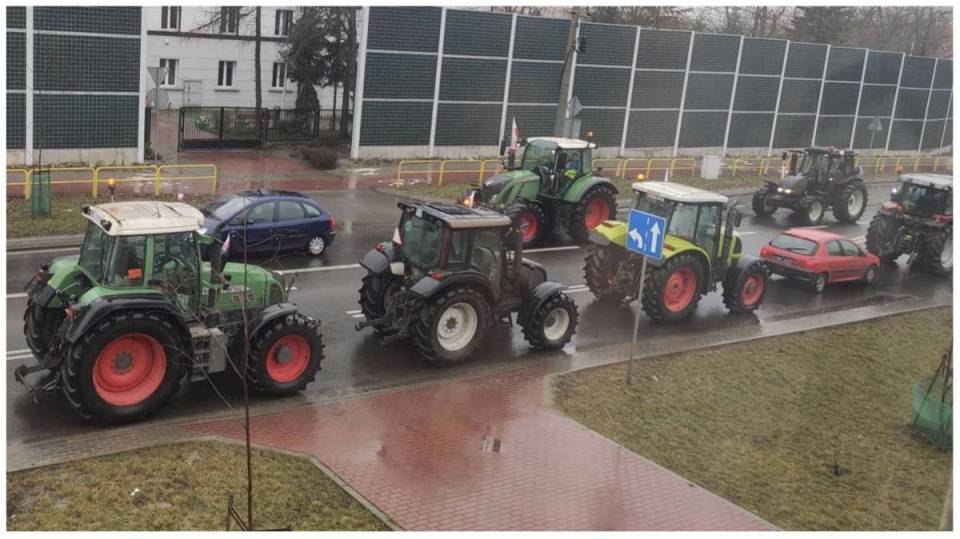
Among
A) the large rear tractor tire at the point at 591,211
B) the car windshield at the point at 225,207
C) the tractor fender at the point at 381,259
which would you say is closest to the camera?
the tractor fender at the point at 381,259

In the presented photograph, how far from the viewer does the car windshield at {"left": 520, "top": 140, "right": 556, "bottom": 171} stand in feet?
74.0

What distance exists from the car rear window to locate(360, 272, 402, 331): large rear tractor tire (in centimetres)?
951

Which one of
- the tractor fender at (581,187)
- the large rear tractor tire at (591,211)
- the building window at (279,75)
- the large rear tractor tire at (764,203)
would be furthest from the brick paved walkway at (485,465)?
the building window at (279,75)

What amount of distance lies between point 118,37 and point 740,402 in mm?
20042

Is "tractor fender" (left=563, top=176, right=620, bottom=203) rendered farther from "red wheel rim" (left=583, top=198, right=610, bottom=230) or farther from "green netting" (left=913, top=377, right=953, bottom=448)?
"green netting" (left=913, top=377, right=953, bottom=448)

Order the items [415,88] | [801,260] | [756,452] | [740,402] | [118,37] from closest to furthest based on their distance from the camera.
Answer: [756,452]
[740,402]
[801,260]
[118,37]
[415,88]

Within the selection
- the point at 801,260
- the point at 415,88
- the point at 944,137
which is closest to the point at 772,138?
the point at 944,137

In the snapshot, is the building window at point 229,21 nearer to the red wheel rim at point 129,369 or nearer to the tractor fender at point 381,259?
the tractor fender at point 381,259

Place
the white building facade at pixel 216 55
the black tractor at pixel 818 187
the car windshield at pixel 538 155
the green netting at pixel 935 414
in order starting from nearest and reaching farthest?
the green netting at pixel 935 414
the car windshield at pixel 538 155
the black tractor at pixel 818 187
the white building facade at pixel 216 55

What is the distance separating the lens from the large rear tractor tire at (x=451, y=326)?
13.3 metres

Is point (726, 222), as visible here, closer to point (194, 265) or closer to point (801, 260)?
point (801, 260)

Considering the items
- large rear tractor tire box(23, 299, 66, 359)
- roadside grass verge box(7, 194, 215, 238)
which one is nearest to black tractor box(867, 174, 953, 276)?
roadside grass verge box(7, 194, 215, 238)

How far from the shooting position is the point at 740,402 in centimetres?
1341

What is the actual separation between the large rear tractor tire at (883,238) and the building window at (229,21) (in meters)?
25.4
